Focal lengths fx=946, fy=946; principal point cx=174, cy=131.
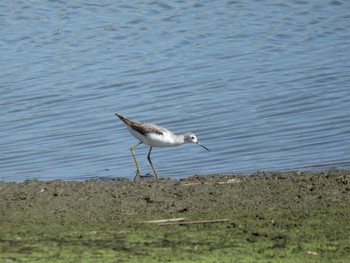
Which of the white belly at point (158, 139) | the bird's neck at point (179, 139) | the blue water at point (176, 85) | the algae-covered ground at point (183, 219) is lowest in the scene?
the blue water at point (176, 85)

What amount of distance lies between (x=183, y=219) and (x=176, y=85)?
7944mm

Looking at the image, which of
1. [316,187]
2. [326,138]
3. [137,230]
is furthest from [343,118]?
[137,230]

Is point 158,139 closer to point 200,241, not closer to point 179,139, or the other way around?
point 179,139

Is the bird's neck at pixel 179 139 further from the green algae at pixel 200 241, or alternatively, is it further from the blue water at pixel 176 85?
the green algae at pixel 200 241

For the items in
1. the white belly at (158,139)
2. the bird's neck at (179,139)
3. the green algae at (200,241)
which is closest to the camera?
the green algae at (200,241)

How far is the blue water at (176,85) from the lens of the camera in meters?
12.4

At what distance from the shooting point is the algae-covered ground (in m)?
7.16

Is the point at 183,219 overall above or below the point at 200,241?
below

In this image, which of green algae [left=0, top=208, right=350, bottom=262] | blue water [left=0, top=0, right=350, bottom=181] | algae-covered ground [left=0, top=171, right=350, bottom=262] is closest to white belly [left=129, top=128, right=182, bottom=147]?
blue water [left=0, top=0, right=350, bottom=181]

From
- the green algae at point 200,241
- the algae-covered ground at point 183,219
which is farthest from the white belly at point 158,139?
the green algae at point 200,241

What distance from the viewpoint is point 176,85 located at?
1614 cm

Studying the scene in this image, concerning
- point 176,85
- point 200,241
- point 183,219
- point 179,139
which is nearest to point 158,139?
point 179,139

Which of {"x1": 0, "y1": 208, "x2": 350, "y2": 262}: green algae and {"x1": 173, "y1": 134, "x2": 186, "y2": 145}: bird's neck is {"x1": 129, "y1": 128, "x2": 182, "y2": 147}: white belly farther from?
{"x1": 0, "y1": 208, "x2": 350, "y2": 262}: green algae

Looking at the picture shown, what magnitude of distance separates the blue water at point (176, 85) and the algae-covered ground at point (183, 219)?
173 cm
